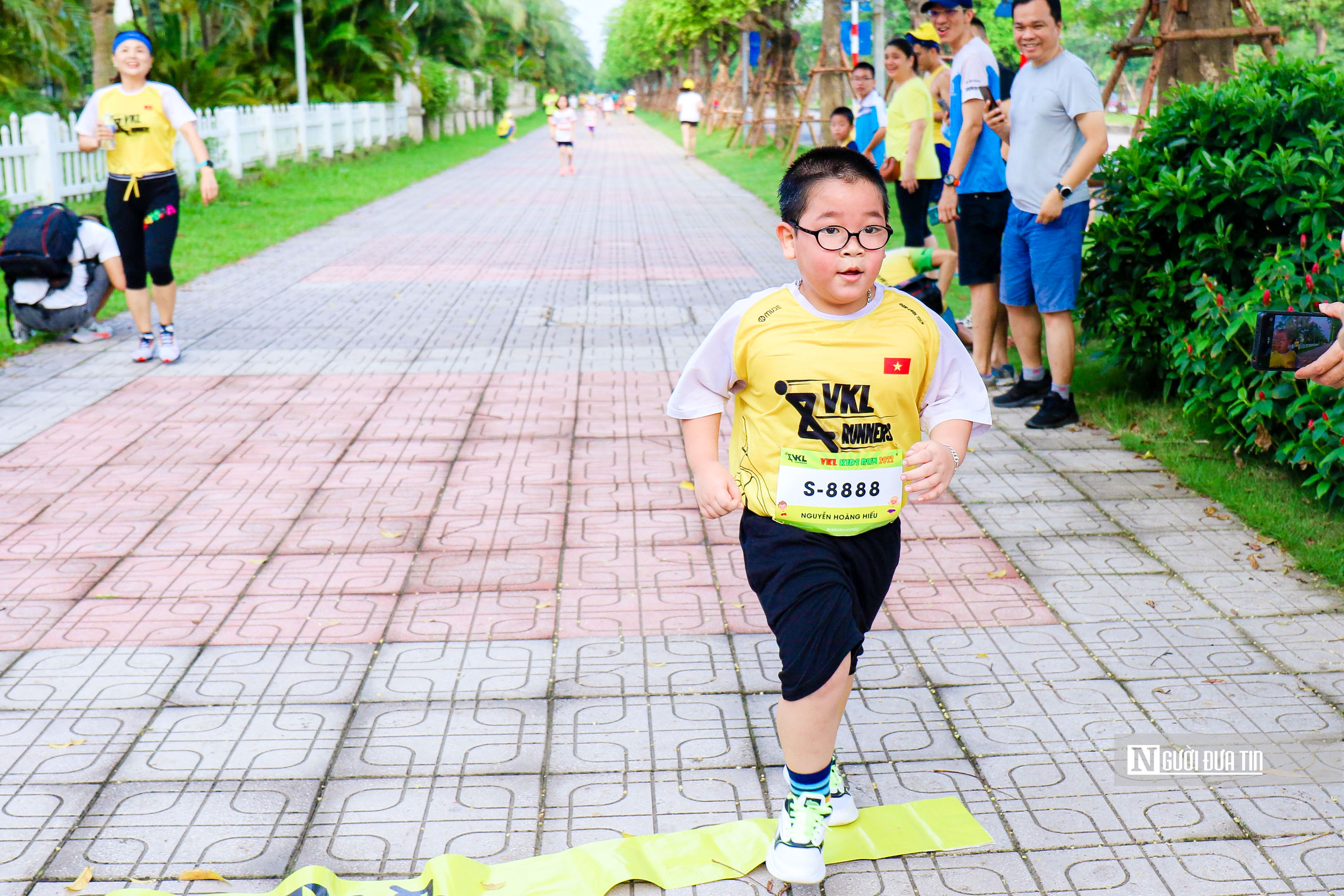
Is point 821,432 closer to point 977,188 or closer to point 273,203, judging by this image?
point 977,188

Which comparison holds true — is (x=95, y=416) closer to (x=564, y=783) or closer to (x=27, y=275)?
(x=27, y=275)

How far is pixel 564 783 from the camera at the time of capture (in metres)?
3.21

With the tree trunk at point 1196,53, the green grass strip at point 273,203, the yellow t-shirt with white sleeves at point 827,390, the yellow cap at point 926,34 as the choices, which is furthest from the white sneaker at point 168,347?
the tree trunk at point 1196,53

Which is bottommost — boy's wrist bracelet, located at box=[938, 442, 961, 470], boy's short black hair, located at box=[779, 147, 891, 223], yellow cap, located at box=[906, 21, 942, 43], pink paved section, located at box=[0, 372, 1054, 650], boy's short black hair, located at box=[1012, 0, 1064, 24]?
pink paved section, located at box=[0, 372, 1054, 650]

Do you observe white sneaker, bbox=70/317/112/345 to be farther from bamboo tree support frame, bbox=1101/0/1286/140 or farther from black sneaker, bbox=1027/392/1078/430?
bamboo tree support frame, bbox=1101/0/1286/140

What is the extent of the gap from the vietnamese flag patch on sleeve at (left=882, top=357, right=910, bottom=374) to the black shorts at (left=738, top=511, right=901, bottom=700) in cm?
35

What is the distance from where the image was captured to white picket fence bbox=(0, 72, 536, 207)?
1411 centimetres

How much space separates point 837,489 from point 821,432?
126 millimetres

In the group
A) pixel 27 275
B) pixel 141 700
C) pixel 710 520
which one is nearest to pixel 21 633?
pixel 141 700

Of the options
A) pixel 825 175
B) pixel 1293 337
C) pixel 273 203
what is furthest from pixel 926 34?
pixel 273 203

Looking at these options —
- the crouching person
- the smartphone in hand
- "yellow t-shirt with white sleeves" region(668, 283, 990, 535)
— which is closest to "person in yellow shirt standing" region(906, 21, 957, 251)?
the smartphone in hand

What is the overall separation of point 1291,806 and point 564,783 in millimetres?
1703

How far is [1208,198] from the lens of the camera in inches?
232

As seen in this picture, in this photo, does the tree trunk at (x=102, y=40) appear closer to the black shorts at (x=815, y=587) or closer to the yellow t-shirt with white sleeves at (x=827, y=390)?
the yellow t-shirt with white sleeves at (x=827, y=390)
